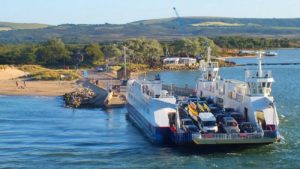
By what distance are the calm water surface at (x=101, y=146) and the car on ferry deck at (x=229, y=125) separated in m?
1.32

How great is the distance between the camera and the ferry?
117 ft

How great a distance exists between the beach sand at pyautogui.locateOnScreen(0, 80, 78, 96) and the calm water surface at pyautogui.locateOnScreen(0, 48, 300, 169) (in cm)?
1764

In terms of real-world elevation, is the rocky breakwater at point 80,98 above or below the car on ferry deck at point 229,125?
below

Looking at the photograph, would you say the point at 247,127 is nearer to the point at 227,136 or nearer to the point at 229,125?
the point at 229,125

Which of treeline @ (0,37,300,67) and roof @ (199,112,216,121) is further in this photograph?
treeline @ (0,37,300,67)

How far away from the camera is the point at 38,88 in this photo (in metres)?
81.8

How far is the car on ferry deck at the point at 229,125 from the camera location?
121 ft

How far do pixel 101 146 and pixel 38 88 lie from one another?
44.0m

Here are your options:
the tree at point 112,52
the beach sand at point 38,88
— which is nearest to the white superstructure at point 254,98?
the beach sand at point 38,88

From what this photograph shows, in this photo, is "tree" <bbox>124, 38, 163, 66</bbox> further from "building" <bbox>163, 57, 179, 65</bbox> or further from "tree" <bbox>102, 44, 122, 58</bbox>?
"tree" <bbox>102, 44, 122, 58</bbox>

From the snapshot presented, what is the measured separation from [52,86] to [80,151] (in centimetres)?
4741

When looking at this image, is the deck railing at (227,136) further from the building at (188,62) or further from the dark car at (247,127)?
the building at (188,62)

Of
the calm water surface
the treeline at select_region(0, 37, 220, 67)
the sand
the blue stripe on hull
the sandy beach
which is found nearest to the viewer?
the calm water surface

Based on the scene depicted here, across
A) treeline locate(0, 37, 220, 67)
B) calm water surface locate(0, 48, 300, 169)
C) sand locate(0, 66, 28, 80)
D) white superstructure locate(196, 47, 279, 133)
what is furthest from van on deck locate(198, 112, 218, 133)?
treeline locate(0, 37, 220, 67)
